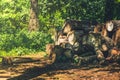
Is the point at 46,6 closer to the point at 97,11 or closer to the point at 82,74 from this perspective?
the point at 97,11

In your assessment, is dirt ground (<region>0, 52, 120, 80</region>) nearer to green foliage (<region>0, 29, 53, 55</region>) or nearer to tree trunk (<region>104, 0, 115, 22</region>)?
green foliage (<region>0, 29, 53, 55</region>)

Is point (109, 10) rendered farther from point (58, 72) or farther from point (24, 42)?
point (58, 72)

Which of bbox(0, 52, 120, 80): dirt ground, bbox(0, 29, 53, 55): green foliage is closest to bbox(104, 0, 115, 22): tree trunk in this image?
bbox(0, 29, 53, 55): green foliage

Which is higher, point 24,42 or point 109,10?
point 109,10

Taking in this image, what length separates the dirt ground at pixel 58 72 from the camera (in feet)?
32.0

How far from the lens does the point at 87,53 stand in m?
12.7

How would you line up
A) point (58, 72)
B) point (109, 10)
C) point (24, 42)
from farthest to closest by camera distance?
point (109, 10)
point (24, 42)
point (58, 72)

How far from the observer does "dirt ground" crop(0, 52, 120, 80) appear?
974cm

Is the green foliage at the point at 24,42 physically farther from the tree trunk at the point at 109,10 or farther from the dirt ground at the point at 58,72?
the tree trunk at the point at 109,10

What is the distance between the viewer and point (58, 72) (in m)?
10.6

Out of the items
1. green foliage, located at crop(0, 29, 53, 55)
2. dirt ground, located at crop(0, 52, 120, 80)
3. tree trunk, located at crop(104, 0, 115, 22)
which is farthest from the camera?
tree trunk, located at crop(104, 0, 115, 22)

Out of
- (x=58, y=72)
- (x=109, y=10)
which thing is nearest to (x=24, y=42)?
(x=109, y=10)

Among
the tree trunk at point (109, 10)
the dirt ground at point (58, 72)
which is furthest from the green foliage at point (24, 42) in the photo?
the tree trunk at point (109, 10)

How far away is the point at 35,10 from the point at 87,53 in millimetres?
7612
